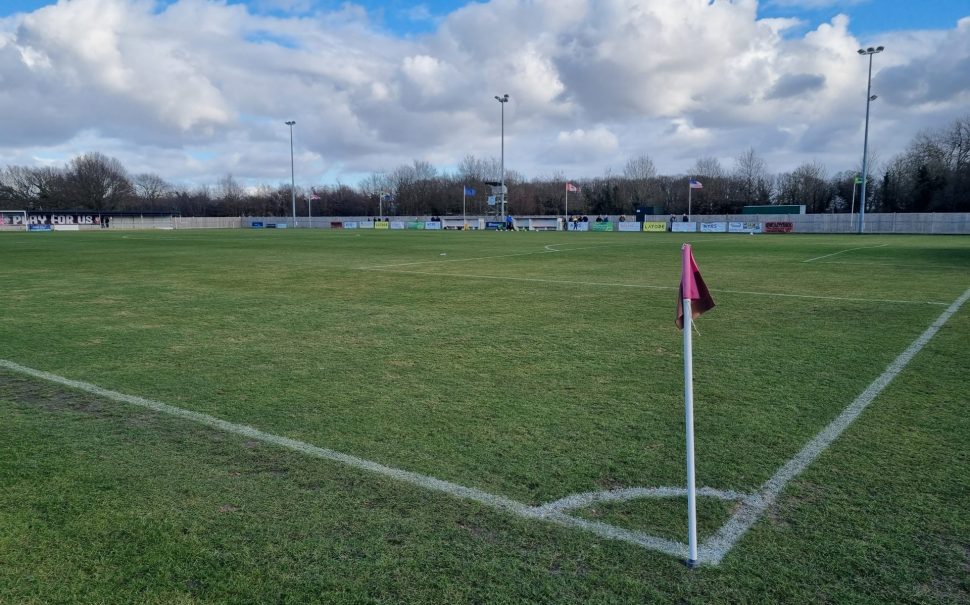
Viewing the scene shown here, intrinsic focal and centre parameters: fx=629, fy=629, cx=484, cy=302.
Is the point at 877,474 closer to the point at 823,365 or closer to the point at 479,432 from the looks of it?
the point at 479,432

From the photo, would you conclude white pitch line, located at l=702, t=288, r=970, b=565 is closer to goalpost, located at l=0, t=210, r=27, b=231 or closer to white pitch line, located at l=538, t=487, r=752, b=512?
white pitch line, located at l=538, t=487, r=752, b=512

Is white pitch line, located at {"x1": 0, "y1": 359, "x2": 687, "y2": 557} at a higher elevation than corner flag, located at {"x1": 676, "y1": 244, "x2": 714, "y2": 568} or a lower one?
lower

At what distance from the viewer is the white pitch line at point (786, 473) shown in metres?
3.34

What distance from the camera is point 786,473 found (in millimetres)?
4211

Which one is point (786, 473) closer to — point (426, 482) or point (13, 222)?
point (426, 482)

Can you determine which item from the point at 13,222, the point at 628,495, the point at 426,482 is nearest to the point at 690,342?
the point at 628,495

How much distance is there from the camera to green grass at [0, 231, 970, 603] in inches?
120

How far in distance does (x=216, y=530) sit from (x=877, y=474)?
414cm

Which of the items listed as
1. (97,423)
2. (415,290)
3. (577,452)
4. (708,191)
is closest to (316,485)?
(577,452)

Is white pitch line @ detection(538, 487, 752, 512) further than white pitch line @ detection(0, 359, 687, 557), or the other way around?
white pitch line @ detection(538, 487, 752, 512)

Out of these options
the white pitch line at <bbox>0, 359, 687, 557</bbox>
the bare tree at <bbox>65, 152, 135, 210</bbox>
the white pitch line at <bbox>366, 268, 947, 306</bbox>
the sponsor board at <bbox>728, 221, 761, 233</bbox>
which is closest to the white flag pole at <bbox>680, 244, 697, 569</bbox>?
the white pitch line at <bbox>0, 359, 687, 557</bbox>

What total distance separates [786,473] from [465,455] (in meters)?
2.18

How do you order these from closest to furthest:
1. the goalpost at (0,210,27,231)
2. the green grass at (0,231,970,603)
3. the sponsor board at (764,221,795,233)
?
the green grass at (0,231,970,603) → the sponsor board at (764,221,795,233) → the goalpost at (0,210,27,231)

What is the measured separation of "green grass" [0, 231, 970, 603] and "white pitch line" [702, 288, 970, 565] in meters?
0.08
